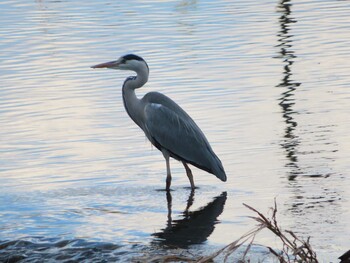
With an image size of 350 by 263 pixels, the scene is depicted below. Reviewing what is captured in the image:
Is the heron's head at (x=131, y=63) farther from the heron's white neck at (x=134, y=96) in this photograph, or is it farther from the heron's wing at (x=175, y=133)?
the heron's wing at (x=175, y=133)

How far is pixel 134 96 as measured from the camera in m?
11.5

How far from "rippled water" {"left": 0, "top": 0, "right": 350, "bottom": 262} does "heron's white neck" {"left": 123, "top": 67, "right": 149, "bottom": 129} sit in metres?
0.50

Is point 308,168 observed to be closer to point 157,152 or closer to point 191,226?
point 191,226

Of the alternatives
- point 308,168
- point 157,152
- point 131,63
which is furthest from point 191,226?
point 157,152

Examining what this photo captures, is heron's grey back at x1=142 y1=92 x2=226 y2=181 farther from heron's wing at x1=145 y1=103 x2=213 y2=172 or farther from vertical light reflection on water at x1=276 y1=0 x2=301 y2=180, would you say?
vertical light reflection on water at x1=276 y1=0 x2=301 y2=180

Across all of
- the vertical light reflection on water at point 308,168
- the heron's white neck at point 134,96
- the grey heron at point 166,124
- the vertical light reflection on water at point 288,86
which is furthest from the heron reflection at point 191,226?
the heron's white neck at point 134,96

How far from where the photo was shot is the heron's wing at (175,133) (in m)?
10.9

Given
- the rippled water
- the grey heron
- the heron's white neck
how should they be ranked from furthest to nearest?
the heron's white neck, the grey heron, the rippled water

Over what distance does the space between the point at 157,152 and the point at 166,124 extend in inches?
37.1

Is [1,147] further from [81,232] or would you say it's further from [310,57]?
[310,57]

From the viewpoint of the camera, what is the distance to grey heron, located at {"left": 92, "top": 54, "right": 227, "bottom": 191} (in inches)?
427

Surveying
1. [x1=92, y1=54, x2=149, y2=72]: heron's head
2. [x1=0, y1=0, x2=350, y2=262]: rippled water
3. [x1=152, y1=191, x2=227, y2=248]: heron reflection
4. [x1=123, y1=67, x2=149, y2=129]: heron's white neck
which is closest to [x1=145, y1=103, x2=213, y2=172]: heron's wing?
[x1=123, y1=67, x2=149, y2=129]: heron's white neck

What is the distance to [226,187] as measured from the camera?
10.3 metres

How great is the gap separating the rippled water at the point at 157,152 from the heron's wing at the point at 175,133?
11.5 inches
